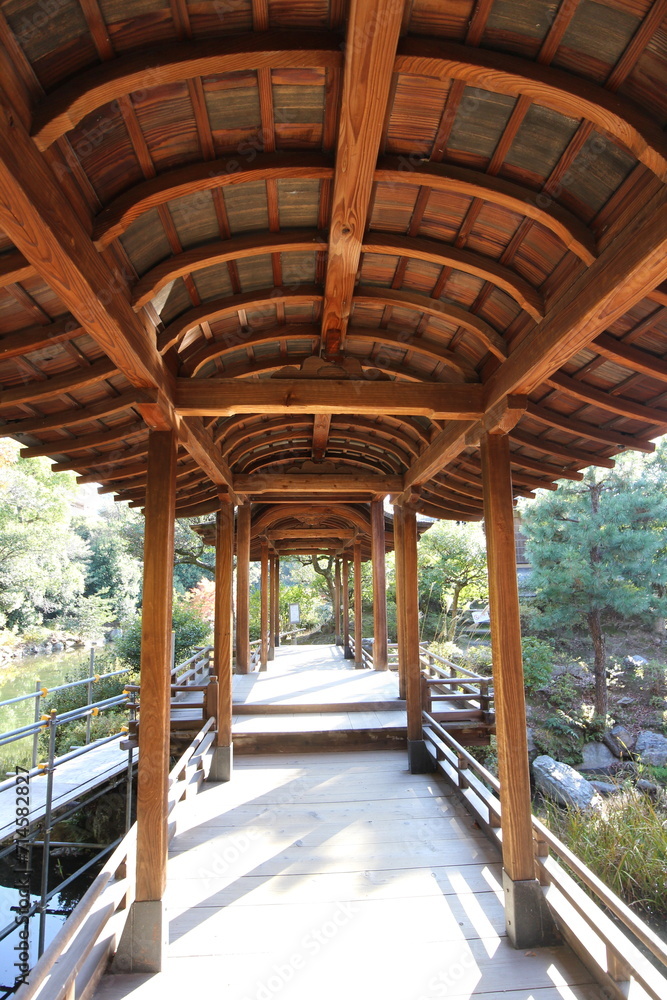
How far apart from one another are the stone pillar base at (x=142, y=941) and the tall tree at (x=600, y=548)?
11.5 m

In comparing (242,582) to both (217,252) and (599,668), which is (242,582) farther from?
(599,668)

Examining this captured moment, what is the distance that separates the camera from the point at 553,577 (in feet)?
42.4

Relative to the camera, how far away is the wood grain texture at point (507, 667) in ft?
10.9

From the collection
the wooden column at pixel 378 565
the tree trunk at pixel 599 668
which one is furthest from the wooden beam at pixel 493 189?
the tree trunk at pixel 599 668

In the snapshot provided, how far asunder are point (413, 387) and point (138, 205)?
2135mm

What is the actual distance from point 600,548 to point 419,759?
8868 millimetres

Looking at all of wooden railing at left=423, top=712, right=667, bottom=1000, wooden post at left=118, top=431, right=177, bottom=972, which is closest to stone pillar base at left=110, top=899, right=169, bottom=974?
wooden post at left=118, top=431, right=177, bottom=972

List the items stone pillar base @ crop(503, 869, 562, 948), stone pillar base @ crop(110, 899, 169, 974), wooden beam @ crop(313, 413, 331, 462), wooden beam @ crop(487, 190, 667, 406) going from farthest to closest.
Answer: wooden beam @ crop(313, 413, 331, 462)
stone pillar base @ crop(503, 869, 562, 948)
stone pillar base @ crop(110, 899, 169, 974)
wooden beam @ crop(487, 190, 667, 406)

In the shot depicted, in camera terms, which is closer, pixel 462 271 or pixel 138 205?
pixel 138 205

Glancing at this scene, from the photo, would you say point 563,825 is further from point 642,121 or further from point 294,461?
point 642,121

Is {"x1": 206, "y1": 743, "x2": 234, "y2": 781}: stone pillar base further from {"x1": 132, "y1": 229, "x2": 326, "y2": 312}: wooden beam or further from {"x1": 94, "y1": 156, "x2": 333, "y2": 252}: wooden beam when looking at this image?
{"x1": 94, "y1": 156, "x2": 333, "y2": 252}: wooden beam

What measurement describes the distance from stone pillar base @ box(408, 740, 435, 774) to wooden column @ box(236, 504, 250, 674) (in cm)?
289

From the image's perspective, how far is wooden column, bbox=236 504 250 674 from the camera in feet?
26.4

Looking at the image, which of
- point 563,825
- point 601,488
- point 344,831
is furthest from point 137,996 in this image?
point 601,488
